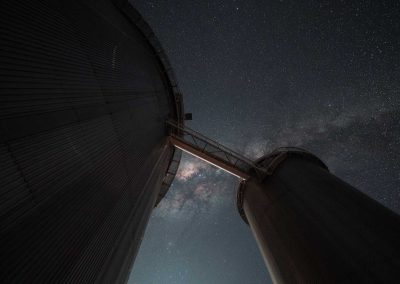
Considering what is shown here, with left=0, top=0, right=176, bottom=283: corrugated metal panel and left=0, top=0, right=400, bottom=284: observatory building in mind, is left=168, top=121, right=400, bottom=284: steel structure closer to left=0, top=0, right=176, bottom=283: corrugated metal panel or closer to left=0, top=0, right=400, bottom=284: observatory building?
left=0, top=0, right=400, bottom=284: observatory building

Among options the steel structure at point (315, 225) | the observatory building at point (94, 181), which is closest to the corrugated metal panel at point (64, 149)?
the observatory building at point (94, 181)

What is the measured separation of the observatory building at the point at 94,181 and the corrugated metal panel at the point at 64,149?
2 centimetres

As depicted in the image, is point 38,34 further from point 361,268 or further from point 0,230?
point 361,268

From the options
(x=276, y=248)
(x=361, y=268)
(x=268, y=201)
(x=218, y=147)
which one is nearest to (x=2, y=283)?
(x=361, y=268)

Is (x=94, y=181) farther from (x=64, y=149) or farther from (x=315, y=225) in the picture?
(x=315, y=225)

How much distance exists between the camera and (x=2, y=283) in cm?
288

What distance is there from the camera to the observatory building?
3494mm

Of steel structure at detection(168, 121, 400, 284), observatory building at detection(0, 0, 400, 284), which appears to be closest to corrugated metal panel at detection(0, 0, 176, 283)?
observatory building at detection(0, 0, 400, 284)

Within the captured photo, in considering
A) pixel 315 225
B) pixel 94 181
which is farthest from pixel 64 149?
pixel 315 225

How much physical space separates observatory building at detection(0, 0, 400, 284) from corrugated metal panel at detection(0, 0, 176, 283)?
23 millimetres

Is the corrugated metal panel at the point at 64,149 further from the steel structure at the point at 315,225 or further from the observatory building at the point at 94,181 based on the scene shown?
the steel structure at the point at 315,225

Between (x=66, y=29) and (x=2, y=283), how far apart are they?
542cm

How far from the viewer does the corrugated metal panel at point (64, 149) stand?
11.0 ft

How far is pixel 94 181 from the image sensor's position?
5.39 metres
